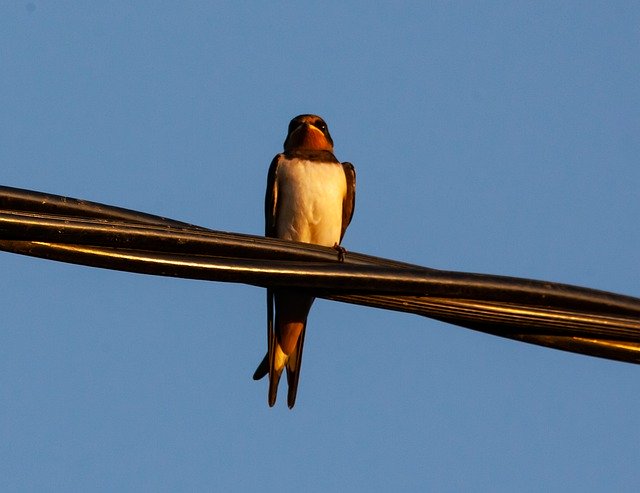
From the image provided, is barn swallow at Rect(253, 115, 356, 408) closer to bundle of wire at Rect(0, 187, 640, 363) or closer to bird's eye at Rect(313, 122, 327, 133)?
bird's eye at Rect(313, 122, 327, 133)

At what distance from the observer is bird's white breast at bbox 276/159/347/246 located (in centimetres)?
714

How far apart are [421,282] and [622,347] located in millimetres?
605

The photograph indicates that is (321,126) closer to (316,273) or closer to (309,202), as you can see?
(309,202)

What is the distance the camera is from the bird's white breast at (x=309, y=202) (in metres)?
7.14

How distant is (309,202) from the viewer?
7.12 m

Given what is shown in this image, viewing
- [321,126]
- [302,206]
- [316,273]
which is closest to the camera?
[316,273]

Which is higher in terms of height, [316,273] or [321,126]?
[321,126]

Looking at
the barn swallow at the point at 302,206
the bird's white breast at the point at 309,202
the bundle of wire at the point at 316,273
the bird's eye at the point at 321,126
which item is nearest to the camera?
the bundle of wire at the point at 316,273

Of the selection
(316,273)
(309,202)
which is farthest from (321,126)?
(316,273)

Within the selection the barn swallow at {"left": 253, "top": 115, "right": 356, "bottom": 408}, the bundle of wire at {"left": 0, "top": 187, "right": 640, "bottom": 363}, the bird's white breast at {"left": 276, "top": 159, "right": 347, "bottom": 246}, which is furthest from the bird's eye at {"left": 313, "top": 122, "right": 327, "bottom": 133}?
the bundle of wire at {"left": 0, "top": 187, "right": 640, "bottom": 363}

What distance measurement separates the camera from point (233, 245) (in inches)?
140

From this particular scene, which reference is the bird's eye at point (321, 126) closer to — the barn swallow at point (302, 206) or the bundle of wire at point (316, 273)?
the barn swallow at point (302, 206)

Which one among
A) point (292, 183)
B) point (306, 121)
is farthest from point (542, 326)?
point (306, 121)

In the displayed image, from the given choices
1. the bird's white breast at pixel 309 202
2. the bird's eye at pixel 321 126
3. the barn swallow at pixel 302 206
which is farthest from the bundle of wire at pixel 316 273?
the bird's eye at pixel 321 126
